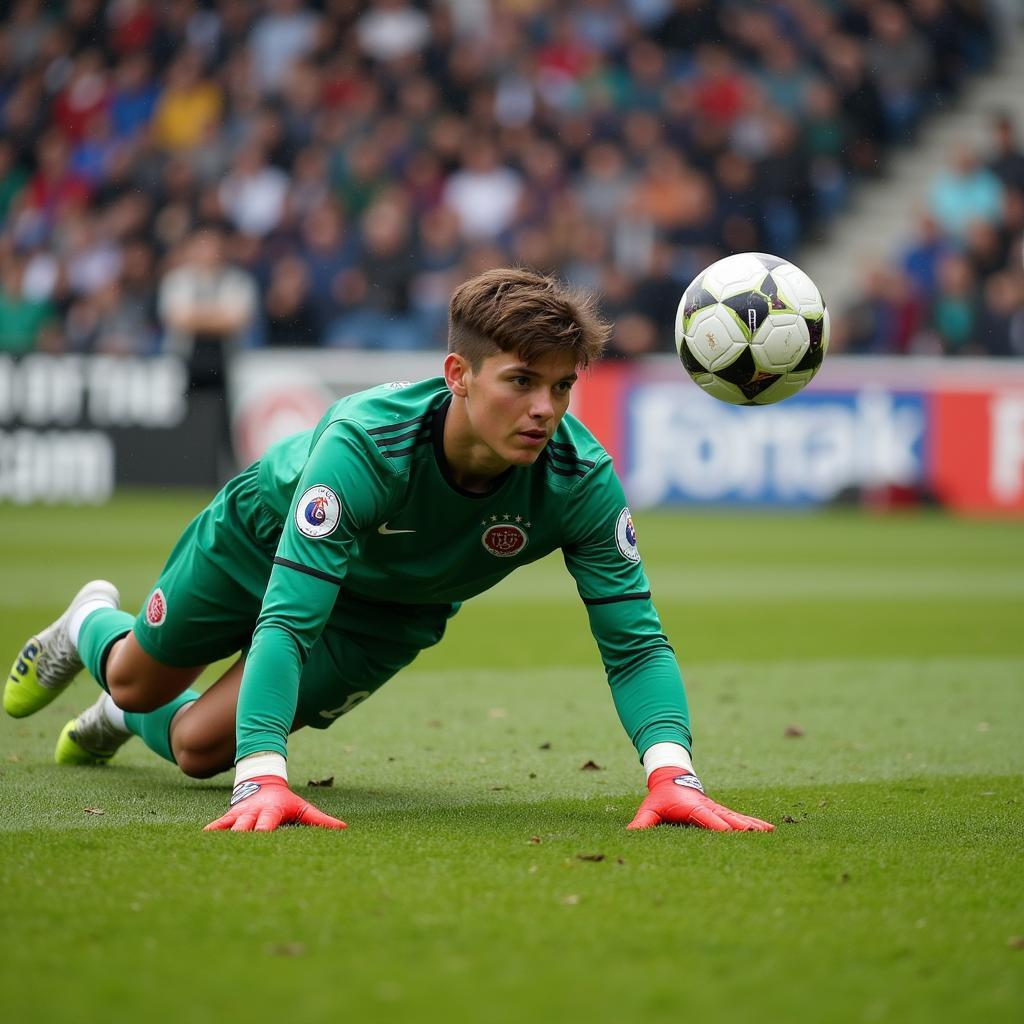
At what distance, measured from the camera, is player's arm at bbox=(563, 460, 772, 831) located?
4.33 metres

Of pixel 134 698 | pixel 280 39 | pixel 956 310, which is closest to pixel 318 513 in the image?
pixel 134 698

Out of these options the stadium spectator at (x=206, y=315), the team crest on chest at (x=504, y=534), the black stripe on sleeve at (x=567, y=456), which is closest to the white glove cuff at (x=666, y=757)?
the team crest on chest at (x=504, y=534)

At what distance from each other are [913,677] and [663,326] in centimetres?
1141

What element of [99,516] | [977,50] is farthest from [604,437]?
[977,50]

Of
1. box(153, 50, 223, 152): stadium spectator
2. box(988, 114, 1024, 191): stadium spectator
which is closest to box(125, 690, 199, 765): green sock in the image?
box(988, 114, 1024, 191): stadium spectator

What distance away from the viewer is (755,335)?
15.7ft

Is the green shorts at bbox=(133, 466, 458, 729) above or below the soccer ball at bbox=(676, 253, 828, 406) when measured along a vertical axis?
below

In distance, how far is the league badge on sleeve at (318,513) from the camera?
13.2 ft

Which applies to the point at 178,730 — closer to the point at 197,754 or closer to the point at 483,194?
the point at 197,754

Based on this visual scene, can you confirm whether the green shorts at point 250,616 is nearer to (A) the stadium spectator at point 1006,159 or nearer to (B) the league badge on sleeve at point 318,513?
(B) the league badge on sleeve at point 318,513

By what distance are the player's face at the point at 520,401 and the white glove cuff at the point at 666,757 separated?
0.88 m

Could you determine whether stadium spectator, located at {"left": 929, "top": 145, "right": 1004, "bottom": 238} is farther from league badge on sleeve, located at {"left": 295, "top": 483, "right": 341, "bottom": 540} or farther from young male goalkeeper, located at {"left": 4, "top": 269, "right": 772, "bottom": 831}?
league badge on sleeve, located at {"left": 295, "top": 483, "right": 341, "bottom": 540}

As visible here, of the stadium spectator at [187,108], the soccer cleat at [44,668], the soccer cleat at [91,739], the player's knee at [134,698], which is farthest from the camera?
the stadium spectator at [187,108]

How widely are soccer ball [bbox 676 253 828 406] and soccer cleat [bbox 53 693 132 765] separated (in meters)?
2.21
